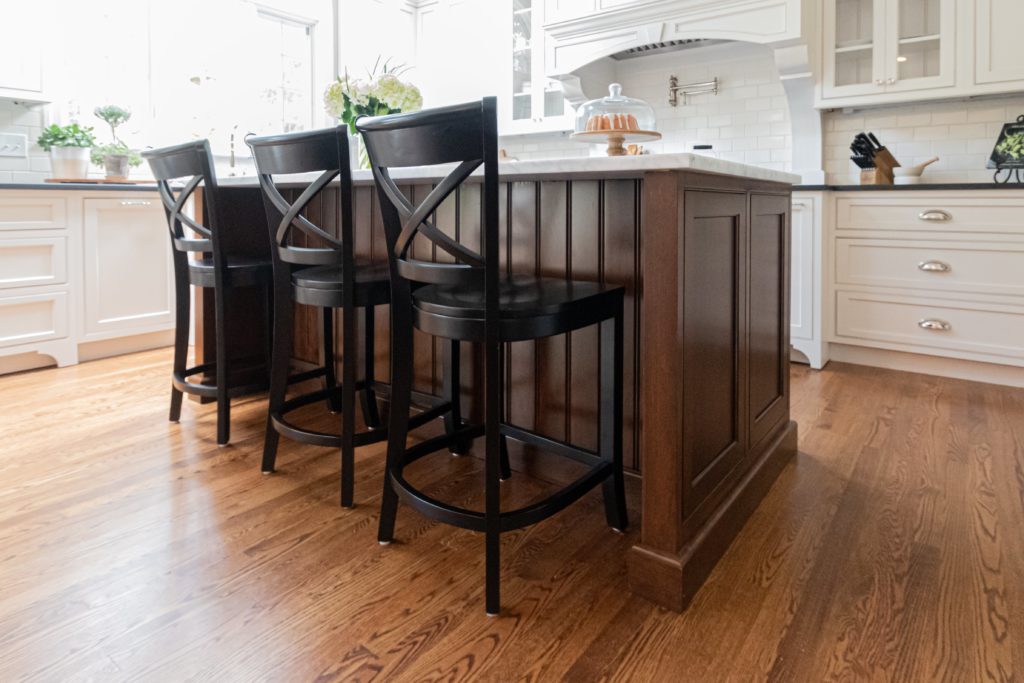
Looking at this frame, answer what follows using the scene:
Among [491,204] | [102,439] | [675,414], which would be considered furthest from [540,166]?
[102,439]

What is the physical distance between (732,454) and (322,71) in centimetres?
466

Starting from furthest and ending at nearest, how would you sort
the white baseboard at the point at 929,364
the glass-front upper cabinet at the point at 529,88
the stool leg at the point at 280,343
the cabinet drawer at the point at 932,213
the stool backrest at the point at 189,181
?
the glass-front upper cabinet at the point at 529,88
the white baseboard at the point at 929,364
the cabinet drawer at the point at 932,213
the stool backrest at the point at 189,181
the stool leg at the point at 280,343

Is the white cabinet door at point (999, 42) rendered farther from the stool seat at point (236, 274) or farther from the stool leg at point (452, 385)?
the stool seat at point (236, 274)

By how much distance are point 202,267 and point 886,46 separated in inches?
128

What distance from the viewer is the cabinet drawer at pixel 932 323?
3.02 m

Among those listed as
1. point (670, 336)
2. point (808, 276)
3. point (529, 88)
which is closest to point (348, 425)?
point (670, 336)

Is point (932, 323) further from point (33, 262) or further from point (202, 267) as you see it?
point (33, 262)

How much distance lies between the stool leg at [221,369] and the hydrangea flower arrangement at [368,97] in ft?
2.44

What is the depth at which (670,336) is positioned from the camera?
136 centimetres

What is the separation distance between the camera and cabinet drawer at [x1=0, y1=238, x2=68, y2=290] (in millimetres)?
3199

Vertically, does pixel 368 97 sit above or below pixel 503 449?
above

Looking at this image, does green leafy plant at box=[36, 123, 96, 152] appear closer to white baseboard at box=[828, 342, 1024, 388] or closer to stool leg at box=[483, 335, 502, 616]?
stool leg at box=[483, 335, 502, 616]

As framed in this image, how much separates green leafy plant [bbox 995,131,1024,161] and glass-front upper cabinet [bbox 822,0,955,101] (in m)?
0.37

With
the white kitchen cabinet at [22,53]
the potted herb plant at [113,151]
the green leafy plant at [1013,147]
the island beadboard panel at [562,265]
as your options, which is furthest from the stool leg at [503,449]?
the white kitchen cabinet at [22,53]
